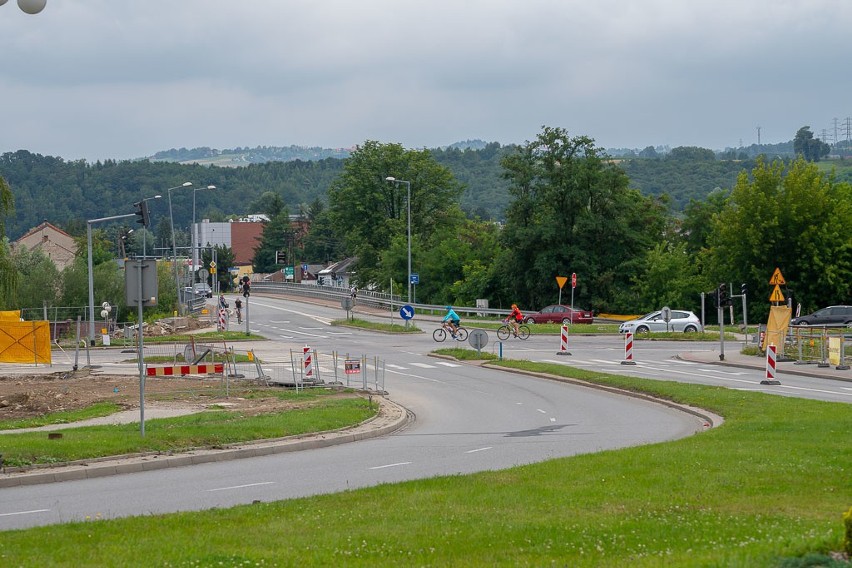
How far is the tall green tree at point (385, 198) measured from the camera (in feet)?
341

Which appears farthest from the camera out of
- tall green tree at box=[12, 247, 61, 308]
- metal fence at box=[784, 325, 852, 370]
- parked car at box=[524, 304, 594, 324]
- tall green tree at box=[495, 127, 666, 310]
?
tall green tree at box=[495, 127, 666, 310]

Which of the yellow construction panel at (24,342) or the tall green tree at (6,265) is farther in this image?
the yellow construction panel at (24,342)

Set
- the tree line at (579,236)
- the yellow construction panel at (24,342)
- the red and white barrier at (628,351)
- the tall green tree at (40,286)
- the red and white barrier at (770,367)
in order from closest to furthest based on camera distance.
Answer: the red and white barrier at (770,367), the red and white barrier at (628,351), the yellow construction panel at (24,342), the tree line at (579,236), the tall green tree at (40,286)

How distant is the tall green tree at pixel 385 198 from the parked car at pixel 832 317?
164 ft

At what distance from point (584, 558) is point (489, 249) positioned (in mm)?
86253

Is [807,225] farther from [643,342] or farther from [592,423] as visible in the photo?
[592,423]

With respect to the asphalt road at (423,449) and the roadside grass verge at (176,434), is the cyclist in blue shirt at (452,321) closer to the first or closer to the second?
the asphalt road at (423,449)

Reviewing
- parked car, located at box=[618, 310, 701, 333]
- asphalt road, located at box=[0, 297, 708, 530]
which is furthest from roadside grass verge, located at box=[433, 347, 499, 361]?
parked car, located at box=[618, 310, 701, 333]

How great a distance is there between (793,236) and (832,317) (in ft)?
40.8

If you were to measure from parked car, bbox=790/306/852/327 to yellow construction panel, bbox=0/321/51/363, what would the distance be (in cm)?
3737

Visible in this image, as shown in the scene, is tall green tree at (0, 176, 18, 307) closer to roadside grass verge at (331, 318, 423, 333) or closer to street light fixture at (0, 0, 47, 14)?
street light fixture at (0, 0, 47, 14)

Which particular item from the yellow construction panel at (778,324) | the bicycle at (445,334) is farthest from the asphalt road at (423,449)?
the bicycle at (445,334)

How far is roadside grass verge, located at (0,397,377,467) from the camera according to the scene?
1698 cm

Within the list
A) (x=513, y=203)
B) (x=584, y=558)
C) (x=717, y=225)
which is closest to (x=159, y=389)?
(x=584, y=558)
